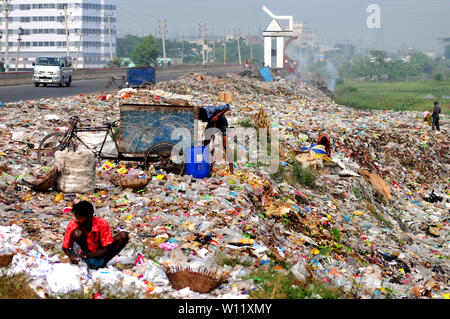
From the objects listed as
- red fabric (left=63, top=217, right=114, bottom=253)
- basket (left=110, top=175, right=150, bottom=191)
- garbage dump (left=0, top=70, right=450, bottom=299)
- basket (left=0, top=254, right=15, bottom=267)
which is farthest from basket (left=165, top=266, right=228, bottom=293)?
basket (left=110, top=175, right=150, bottom=191)

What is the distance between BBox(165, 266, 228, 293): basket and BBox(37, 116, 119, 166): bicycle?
14.7 feet

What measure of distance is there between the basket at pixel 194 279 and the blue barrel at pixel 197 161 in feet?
12.5

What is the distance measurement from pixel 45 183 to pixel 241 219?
2.97m

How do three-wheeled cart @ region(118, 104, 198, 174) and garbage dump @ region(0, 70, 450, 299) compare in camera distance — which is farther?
three-wheeled cart @ region(118, 104, 198, 174)

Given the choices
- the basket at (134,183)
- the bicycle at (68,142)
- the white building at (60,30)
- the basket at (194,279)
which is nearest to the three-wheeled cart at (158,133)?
the bicycle at (68,142)

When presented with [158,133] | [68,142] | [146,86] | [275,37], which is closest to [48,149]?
[68,142]

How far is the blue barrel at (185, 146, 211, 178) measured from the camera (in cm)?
973

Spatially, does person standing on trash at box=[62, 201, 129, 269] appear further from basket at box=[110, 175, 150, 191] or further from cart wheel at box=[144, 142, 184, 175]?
cart wheel at box=[144, 142, 184, 175]

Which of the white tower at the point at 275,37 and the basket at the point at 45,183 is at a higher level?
the white tower at the point at 275,37

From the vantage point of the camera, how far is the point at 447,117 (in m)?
27.3

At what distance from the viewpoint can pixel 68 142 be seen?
9867 millimetres

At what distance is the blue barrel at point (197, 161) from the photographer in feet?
31.9

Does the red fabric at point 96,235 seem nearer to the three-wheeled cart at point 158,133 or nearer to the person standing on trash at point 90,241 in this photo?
the person standing on trash at point 90,241

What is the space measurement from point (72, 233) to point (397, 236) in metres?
7.32
